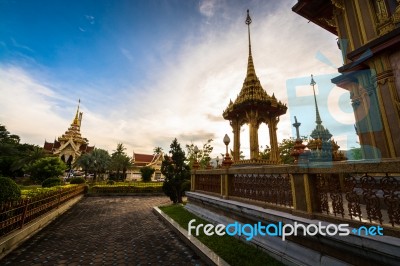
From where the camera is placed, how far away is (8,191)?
6.71 metres

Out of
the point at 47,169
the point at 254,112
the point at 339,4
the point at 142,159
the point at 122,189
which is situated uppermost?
the point at 339,4

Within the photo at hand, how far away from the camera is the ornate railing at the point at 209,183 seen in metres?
8.42

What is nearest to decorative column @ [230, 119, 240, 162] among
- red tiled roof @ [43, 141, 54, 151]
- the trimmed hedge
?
the trimmed hedge

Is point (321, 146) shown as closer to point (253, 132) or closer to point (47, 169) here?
point (253, 132)

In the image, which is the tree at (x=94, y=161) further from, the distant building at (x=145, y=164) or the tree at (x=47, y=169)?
the distant building at (x=145, y=164)

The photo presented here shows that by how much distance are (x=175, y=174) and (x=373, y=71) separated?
12657mm

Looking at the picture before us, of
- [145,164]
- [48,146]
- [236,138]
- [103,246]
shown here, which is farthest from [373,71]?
[48,146]

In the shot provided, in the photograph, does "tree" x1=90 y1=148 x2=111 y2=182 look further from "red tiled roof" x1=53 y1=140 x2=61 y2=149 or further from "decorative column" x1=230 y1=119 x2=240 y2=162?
"red tiled roof" x1=53 y1=140 x2=61 y2=149

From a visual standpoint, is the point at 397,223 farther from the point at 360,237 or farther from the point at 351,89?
the point at 351,89

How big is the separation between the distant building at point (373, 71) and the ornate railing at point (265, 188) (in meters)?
4.06

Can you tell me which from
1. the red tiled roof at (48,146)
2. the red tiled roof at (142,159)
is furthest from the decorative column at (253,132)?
the red tiled roof at (48,146)

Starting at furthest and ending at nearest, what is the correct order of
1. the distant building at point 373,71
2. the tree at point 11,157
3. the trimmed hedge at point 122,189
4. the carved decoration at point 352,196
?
the tree at point 11,157 → the trimmed hedge at point 122,189 → the distant building at point 373,71 → the carved decoration at point 352,196

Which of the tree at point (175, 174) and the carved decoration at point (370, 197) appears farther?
the tree at point (175, 174)

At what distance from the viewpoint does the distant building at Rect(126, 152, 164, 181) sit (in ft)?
192
